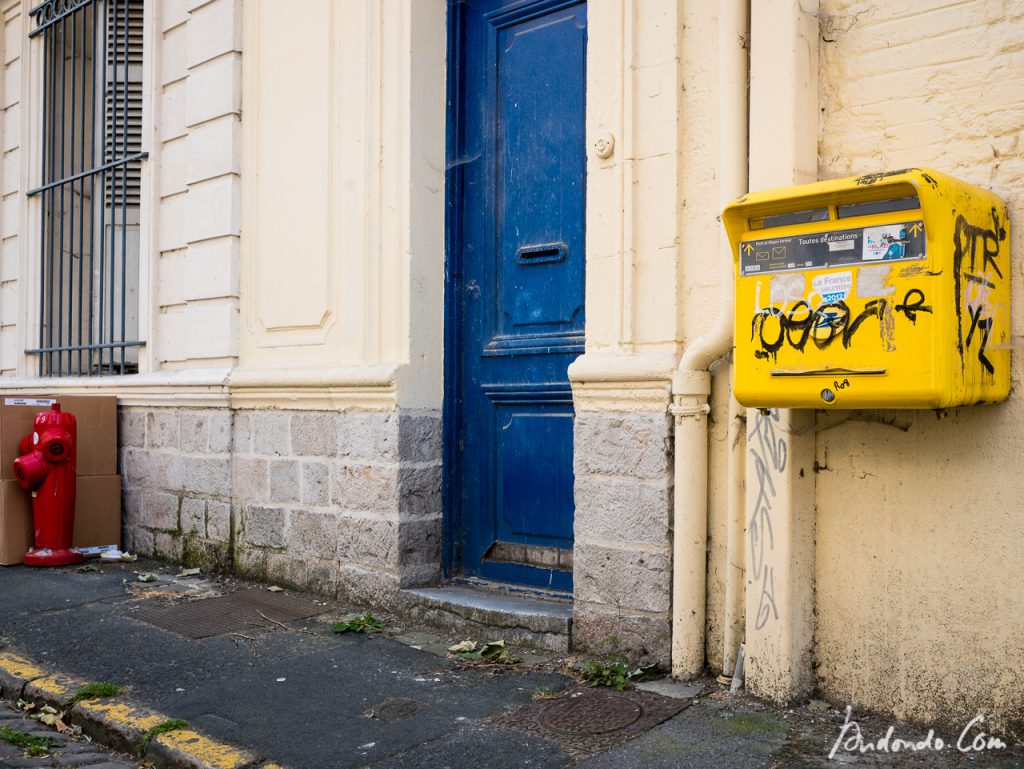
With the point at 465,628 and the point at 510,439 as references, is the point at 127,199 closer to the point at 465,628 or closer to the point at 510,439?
the point at 510,439

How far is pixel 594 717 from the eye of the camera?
3479 mm

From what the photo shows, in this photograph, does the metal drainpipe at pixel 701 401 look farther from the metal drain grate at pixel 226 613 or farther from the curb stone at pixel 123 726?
the metal drain grate at pixel 226 613

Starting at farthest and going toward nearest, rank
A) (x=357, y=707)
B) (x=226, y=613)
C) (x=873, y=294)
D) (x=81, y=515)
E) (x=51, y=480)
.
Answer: (x=81, y=515) < (x=51, y=480) < (x=226, y=613) < (x=357, y=707) < (x=873, y=294)

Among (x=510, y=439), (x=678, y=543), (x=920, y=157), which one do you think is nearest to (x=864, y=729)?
(x=678, y=543)

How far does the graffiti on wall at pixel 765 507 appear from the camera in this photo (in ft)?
11.5

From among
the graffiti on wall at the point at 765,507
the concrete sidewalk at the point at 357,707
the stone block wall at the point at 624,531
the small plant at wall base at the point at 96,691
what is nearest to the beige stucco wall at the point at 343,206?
the stone block wall at the point at 624,531

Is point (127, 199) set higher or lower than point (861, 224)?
higher

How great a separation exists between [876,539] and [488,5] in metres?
3.53

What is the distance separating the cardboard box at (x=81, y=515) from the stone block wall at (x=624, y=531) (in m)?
4.20

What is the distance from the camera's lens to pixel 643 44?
4082 millimetres

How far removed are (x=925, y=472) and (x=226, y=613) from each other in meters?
3.65

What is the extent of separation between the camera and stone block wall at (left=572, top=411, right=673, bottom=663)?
3.90m

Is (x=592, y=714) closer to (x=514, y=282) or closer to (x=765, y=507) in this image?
(x=765, y=507)

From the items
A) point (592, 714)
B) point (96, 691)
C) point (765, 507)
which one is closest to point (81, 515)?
point (96, 691)
